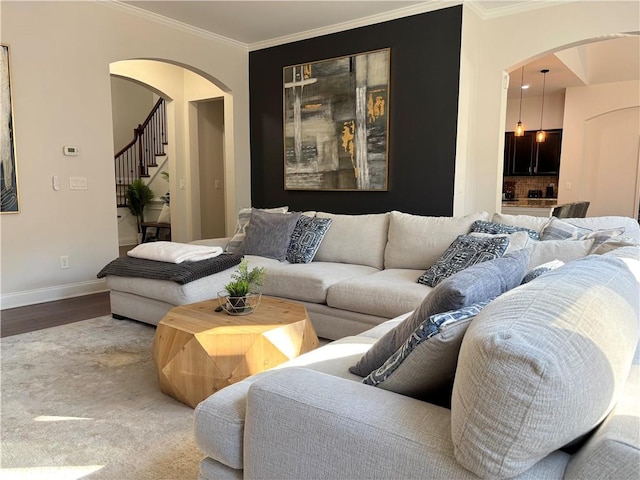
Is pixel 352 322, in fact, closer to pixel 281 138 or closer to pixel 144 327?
pixel 144 327

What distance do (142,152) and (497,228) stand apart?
795 centimetres

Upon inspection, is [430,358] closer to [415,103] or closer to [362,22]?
[415,103]

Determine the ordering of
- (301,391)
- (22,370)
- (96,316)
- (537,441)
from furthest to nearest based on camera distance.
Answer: (96,316), (22,370), (301,391), (537,441)

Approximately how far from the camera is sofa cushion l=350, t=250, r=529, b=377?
1124 mm

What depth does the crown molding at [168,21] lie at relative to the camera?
14.5 feet

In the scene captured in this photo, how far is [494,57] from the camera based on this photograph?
466 cm

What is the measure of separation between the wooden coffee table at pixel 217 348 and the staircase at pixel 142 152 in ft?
23.0

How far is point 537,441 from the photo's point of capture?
2.43 ft

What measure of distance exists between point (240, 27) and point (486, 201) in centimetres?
348

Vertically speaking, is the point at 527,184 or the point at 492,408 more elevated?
the point at 527,184

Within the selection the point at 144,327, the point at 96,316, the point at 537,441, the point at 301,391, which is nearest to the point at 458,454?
the point at 537,441

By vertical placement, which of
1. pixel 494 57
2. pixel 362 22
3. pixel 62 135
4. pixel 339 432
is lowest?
pixel 339 432

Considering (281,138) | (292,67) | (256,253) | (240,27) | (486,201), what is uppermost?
(240,27)

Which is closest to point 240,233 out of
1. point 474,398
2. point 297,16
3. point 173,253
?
point 173,253
